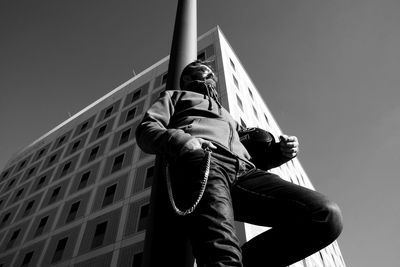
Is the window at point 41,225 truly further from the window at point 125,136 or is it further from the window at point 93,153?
the window at point 125,136

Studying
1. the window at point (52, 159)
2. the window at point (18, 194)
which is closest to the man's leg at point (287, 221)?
the window at point (52, 159)

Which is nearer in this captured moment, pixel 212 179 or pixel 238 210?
pixel 212 179

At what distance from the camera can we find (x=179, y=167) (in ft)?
4.66

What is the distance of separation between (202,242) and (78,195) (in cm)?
2030

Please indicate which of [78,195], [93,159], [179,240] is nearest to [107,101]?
[93,159]

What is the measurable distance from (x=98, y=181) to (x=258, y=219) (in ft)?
62.6

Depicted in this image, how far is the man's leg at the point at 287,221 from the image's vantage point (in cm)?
127

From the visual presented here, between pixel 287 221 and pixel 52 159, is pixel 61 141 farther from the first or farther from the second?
pixel 287 221

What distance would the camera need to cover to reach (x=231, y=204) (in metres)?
1.29

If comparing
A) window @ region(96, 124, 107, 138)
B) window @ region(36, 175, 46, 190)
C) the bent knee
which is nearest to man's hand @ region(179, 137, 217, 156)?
the bent knee

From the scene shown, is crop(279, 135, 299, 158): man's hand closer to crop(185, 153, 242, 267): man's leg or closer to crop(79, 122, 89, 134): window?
crop(185, 153, 242, 267): man's leg

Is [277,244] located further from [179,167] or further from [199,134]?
[199,134]

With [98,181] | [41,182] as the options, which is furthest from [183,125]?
[41,182]

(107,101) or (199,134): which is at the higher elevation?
(199,134)
